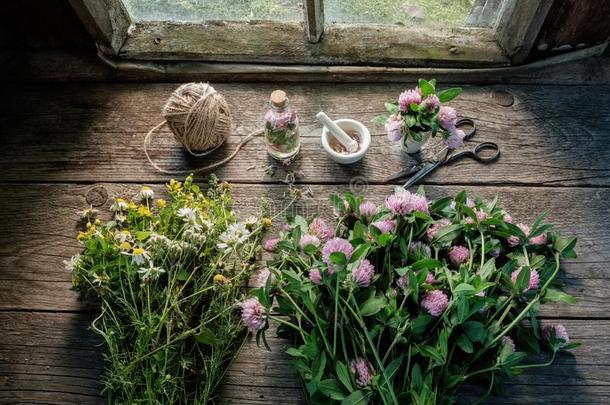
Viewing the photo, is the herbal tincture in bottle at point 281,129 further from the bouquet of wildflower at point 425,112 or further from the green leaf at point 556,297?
the green leaf at point 556,297

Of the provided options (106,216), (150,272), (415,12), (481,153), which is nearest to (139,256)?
(150,272)

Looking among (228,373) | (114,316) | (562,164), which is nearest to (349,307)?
(228,373)

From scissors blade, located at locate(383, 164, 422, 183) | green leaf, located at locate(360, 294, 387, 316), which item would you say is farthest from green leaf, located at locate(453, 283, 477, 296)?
scissors blade, located at locate(383, 164, 422, 183)

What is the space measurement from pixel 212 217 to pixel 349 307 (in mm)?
393

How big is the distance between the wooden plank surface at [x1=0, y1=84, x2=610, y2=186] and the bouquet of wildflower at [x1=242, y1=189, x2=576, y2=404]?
0.25 m

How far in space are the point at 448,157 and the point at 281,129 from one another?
43cm

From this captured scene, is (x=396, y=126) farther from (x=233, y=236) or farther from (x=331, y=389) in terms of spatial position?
(x=331, y=389)

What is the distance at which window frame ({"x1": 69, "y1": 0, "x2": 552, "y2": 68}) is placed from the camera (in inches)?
50.8

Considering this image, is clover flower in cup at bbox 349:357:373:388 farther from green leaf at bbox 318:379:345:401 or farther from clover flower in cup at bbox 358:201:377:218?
clover flower in cup at bbox 358:201:377:218

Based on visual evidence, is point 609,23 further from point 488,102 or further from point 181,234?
point 181,234

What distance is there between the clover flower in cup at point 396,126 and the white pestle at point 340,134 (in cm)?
10

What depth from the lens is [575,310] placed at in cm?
104

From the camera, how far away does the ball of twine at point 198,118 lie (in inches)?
43.7

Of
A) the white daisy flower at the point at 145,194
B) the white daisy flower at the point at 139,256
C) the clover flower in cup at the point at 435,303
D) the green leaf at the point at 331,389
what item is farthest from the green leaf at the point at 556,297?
the white daisy flower at the point at 145,194
